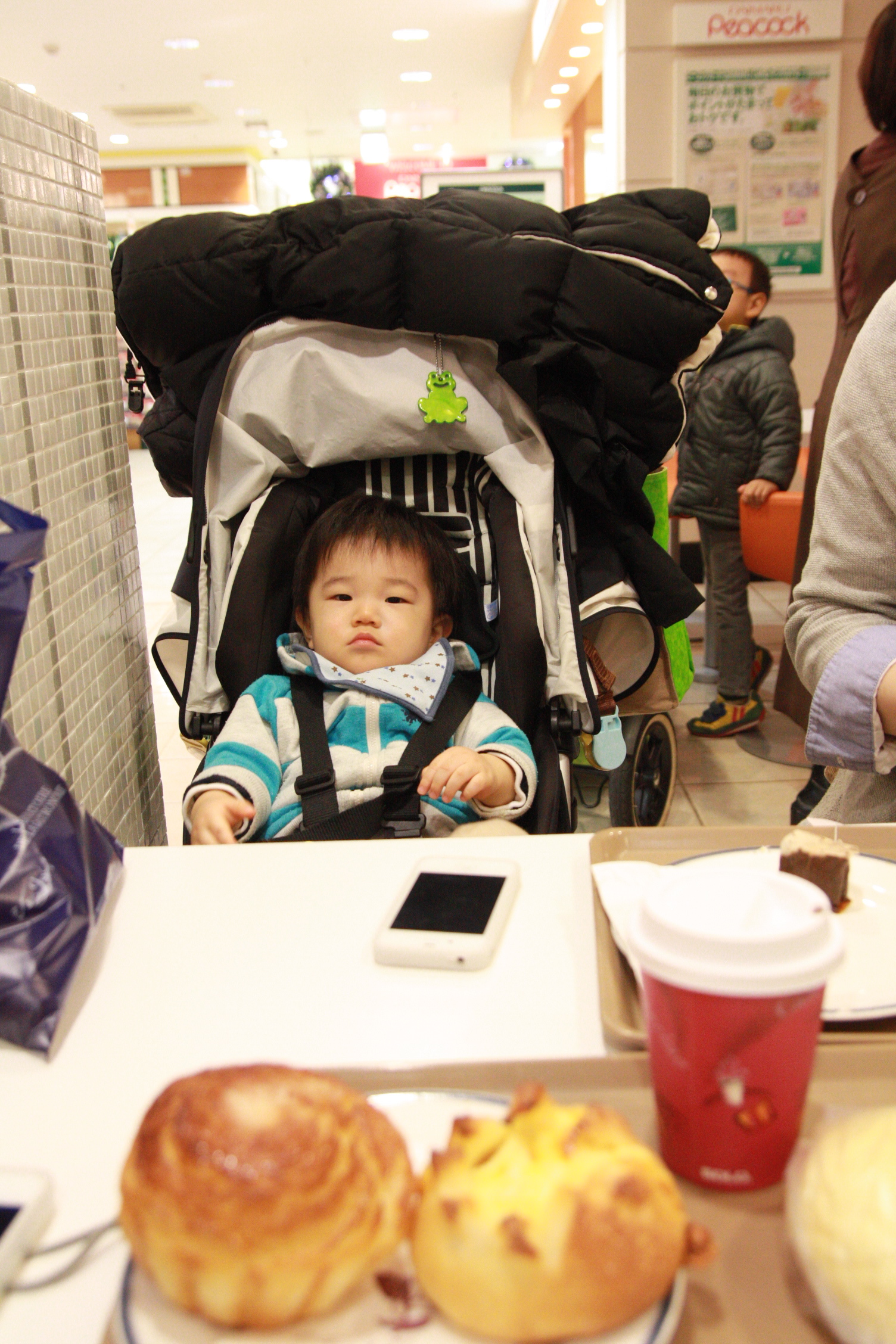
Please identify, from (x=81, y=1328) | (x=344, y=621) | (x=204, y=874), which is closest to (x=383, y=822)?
(x=344, y=621)

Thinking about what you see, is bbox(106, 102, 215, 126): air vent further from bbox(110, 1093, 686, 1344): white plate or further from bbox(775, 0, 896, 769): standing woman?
bbox(110, 1093, 686, 1344): white plate

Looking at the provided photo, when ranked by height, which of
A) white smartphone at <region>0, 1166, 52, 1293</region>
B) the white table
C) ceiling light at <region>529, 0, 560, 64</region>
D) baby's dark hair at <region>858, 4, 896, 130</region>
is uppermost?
ceiling light at <region>529, 0, 560, 64</region>

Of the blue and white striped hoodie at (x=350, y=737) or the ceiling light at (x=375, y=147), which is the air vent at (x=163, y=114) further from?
the blue and white striped hoodie at (x=350, y=737)

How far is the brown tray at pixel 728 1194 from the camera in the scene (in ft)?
1.52

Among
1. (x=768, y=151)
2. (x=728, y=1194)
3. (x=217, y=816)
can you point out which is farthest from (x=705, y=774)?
(x=768, y=151)

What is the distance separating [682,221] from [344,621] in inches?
30.0

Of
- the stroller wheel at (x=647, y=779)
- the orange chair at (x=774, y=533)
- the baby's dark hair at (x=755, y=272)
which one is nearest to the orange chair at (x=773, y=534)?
the orange chair at (x=774, y=533)

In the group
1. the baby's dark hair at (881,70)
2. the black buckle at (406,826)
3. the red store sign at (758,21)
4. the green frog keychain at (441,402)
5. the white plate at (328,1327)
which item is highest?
the red store sign at (758,21)

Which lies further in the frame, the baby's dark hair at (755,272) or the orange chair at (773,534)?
the baby's dark hair at (755,272)

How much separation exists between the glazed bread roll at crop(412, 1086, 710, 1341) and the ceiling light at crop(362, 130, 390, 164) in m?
14.5

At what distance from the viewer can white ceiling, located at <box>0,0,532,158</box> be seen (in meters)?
7.96

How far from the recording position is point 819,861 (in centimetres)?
75

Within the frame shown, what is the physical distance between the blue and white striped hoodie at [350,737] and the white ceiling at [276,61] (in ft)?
25.8

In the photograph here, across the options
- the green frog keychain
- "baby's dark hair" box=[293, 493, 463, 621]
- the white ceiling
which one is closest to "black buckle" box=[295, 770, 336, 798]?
"baby's dark hair" box=[293, 493, 463, 621]
